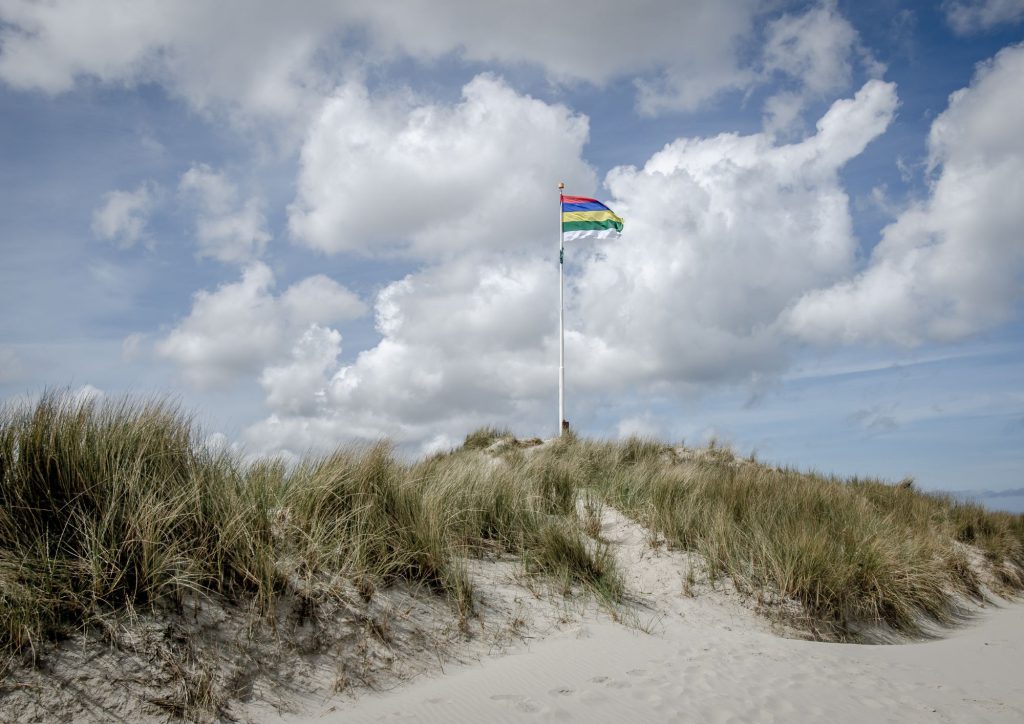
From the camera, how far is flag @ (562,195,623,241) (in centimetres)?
1998

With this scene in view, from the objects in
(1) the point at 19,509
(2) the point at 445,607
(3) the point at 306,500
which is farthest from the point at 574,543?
(1) the point at 19,509

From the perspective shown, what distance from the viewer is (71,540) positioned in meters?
4.56

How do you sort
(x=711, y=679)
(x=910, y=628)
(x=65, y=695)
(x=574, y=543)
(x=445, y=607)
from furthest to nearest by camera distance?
1. (x=910, y=628)
2. (x=574, y=543)
3. (x=445, y=607)
4. (x=711, y=679)
5. (x=65, y=695)

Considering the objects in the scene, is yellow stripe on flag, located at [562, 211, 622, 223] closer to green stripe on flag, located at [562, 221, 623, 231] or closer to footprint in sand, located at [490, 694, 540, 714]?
green stripe on flag, located at [562, 221, 623, 231]

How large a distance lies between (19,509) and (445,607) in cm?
316

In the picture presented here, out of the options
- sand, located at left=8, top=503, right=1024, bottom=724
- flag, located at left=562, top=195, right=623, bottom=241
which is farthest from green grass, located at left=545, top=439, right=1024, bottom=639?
flag, located at left=562, top=195, right=623, bottom=241

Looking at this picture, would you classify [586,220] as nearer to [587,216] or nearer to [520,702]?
[587,216]

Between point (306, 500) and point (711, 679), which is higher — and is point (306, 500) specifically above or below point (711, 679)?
above

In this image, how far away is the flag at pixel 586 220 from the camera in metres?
20.0

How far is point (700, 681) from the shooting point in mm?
4727

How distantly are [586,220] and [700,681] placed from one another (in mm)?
16685

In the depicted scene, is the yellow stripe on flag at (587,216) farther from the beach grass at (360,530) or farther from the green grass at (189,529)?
the green grass at (189,529)

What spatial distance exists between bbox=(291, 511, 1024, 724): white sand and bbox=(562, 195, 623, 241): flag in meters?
14.7

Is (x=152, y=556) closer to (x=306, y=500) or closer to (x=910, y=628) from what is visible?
(x=306, y=500)
